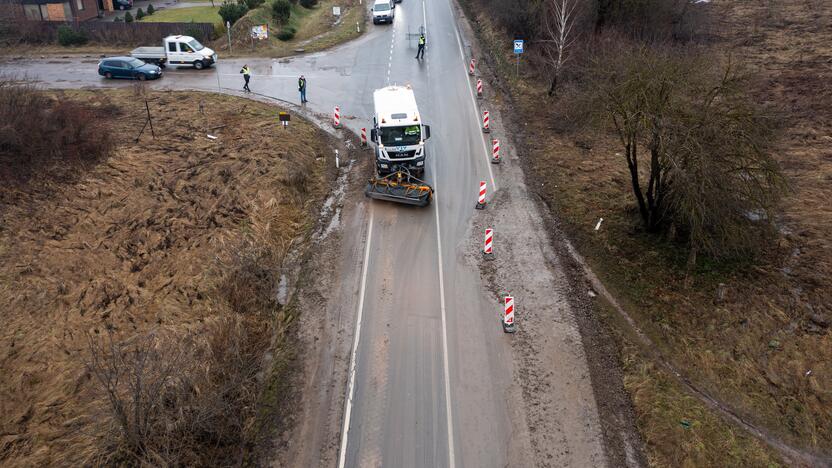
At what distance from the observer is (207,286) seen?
15.5 metres

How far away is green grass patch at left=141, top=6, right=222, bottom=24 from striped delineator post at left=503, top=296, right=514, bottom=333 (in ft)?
119

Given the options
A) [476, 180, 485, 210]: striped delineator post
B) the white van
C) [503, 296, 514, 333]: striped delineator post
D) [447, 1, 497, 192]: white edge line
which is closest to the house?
the white van

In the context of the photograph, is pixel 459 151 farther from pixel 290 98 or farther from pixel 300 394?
pixel 300 394

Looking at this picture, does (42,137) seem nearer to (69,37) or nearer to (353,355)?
(353,355)

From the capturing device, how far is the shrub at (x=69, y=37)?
120 feet

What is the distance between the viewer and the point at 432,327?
1414 centimetres

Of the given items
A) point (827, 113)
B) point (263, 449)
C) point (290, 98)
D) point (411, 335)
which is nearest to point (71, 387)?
point (263, 449)

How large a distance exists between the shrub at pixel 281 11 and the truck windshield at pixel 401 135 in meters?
25.4

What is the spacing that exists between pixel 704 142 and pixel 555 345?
270 inches

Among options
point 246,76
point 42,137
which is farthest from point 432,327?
point 246,76

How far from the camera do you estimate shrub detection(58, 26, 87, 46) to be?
36.7 m

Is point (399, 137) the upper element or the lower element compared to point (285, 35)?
lower

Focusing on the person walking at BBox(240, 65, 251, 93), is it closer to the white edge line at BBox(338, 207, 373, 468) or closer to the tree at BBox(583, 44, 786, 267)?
the white edge line at BBox(338, 207, 373, 468)

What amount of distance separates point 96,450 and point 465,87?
2448 centimetres
